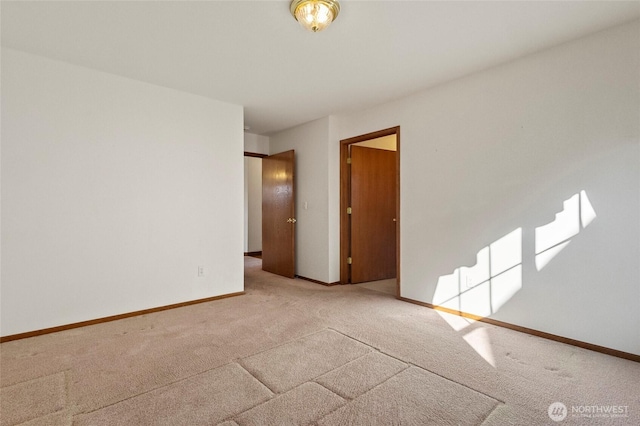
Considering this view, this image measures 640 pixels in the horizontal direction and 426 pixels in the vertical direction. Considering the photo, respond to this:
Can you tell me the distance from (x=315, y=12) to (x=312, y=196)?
117 inches

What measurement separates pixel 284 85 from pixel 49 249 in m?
2.62

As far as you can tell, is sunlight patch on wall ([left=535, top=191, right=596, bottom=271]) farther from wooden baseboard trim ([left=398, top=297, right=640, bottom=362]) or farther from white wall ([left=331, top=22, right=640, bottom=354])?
wooden baseboard trim ([left=398, top=297, right=640, bottom=362])

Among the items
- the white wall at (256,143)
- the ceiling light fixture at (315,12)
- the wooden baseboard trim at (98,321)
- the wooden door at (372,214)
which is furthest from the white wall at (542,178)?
the white wall at (256,143)

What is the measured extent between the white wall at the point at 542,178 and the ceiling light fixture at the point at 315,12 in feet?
5.67

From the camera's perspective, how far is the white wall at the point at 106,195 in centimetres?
270

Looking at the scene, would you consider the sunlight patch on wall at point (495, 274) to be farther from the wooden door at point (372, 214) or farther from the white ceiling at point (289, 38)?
the wooden door at point (372, 214)

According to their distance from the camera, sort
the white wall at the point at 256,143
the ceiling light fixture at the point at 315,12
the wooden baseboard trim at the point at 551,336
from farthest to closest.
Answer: the white wall at the point at 256,143 → the wooden baseboard trim at the point at 551,336 → the ceiling light fixture at the point at 315,12

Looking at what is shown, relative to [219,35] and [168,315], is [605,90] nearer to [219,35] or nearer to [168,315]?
[219,35]

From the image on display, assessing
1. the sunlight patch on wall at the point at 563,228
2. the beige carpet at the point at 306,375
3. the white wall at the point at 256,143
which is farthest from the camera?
the white wall at the point at 256,143

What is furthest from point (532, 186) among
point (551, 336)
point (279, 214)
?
point (279, 214)

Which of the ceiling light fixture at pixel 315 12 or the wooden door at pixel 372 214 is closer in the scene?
the ceiling light fixture at pixel 315 12

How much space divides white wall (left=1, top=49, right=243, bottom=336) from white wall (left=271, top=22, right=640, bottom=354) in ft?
7.28

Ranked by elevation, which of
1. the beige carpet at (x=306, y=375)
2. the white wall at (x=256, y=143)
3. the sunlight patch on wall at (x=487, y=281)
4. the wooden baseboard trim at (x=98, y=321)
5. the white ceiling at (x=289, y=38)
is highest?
the white ceiling at (x=289, y=38)

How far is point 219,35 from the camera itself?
8.03ft
